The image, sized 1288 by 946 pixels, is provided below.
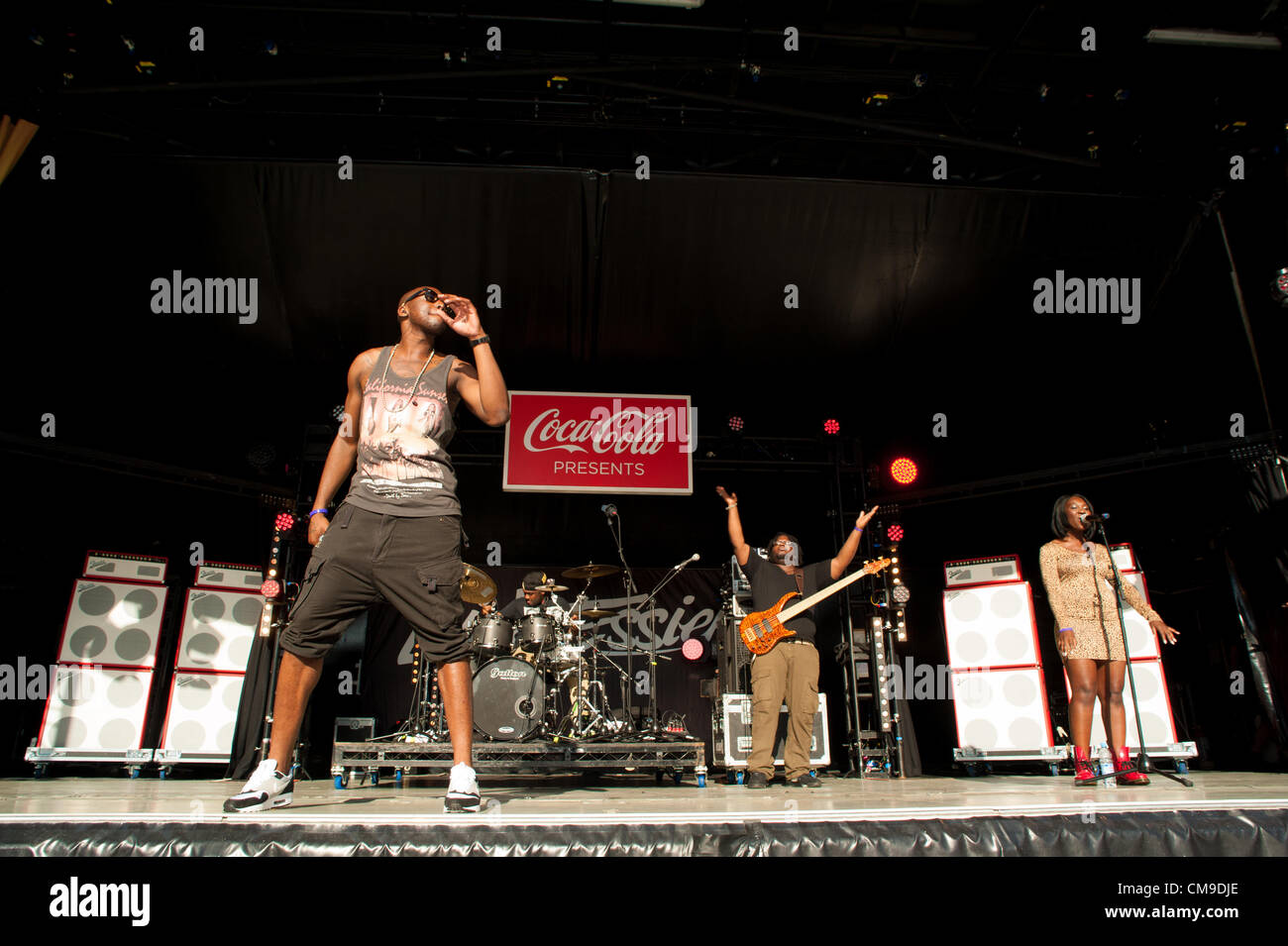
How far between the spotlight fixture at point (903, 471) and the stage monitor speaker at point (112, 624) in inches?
298

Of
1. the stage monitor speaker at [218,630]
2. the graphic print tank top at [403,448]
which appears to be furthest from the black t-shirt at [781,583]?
the stage monitor speaker at [218,630]

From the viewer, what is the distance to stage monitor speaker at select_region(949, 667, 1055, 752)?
7.30m

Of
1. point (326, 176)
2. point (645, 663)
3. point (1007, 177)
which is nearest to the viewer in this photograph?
point (326, 176)

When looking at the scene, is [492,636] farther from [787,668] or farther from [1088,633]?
[1088,633]

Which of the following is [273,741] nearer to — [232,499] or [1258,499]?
[232,499]

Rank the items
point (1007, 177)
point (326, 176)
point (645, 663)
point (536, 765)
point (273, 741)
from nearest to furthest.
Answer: point (273, 741), point (536, 765), point (326, 176), point (1007, 177), point (645, 663)

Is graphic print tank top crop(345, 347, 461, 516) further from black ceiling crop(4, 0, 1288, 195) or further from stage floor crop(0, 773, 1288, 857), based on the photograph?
black ceiling crop(4, 0, 1288, 195)

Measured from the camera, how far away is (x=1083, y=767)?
4.31 meters

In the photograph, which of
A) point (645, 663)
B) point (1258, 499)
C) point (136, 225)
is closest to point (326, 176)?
point (136, 225)

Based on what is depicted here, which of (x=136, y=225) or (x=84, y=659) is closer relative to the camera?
(x=136, y=225)

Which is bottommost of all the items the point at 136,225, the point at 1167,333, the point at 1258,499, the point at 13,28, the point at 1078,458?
the point at 1258,499

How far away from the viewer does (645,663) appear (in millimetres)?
9047
